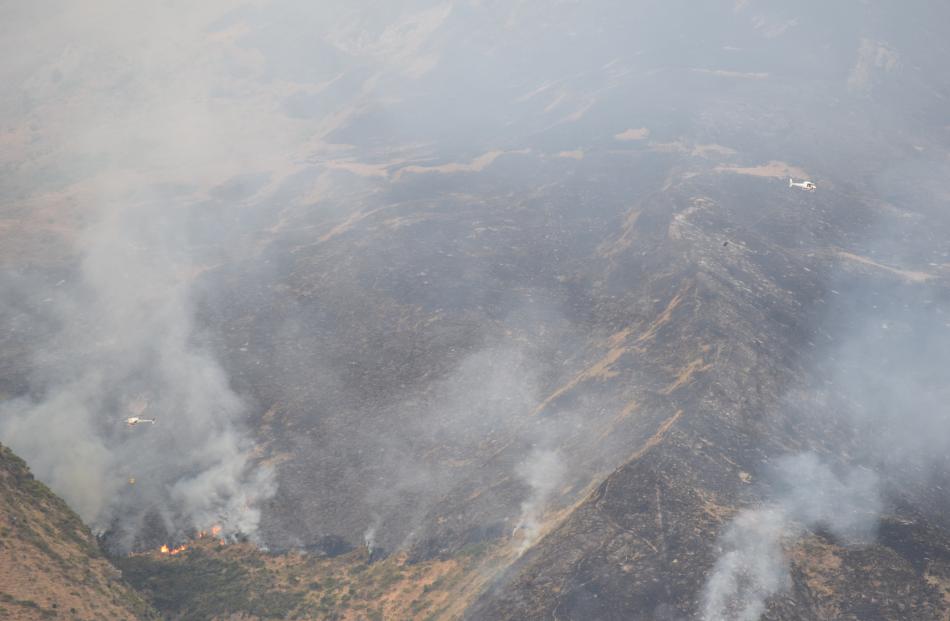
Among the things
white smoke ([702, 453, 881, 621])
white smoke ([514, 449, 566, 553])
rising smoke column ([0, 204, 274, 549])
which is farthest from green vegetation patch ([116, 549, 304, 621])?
white smoke ([702, 453, 881, 621])

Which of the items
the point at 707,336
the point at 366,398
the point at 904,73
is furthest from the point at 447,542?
the point at 904,73

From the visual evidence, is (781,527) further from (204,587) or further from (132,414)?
(132,414)

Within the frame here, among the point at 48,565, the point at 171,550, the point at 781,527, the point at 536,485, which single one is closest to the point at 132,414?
the point at 171,550

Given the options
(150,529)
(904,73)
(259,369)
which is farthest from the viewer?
(904,73)

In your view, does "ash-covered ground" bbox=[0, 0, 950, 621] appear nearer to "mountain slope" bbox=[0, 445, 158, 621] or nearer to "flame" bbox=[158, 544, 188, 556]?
"flame" bbox=[158, 544, 188, 556]

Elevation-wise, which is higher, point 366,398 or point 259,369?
point 259,369

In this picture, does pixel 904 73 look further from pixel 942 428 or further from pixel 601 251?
pixel 942 428
